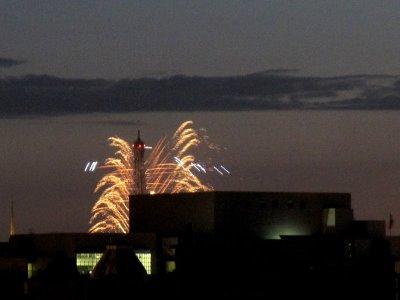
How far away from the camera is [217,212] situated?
364ft

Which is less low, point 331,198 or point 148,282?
point 331,198

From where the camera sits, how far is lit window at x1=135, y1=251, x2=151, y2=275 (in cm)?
11225

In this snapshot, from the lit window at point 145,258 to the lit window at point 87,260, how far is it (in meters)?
3.49

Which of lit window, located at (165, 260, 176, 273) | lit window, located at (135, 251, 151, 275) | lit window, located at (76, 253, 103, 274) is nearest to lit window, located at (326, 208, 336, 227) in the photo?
lit window, located at (165, 260, 176, 273)

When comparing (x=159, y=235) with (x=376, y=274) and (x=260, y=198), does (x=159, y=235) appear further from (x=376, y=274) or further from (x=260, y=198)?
(x=376, y=274)

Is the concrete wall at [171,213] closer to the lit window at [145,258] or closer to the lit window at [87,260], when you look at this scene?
the lit window at [145,258]

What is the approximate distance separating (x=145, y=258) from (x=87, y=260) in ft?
15.6

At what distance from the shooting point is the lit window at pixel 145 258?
4419 inches

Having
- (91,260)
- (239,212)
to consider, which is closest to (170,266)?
(91,260)

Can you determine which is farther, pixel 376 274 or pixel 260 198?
pixel 260 198

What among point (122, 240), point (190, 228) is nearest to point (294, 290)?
point (190, 228)

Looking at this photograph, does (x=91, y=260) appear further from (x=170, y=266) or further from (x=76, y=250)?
(x=170, y=266)

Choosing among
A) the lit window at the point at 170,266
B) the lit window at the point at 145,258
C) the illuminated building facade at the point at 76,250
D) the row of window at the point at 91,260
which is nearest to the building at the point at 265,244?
the lit window at the point at 170,266

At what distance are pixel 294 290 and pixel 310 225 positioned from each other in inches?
535
